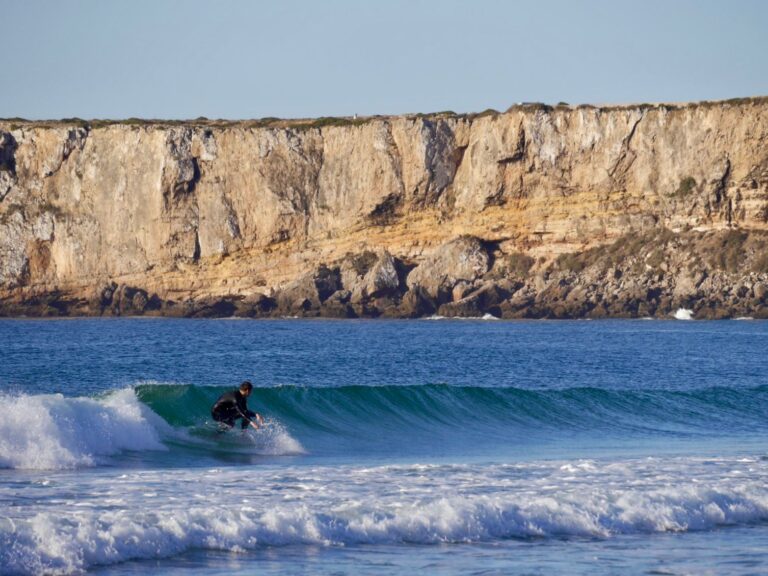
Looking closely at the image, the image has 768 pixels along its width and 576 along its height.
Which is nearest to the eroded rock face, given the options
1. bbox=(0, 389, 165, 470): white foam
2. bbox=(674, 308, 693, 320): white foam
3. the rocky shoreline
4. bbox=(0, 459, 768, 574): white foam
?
the rocky shoreline

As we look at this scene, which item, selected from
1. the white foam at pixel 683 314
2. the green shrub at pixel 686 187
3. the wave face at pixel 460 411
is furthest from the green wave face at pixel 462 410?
the green shrub at pixel 686 187

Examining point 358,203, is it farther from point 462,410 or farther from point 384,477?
point 384,477

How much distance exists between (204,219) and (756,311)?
29571 millimetres

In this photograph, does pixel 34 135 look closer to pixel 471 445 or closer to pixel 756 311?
pixel 756 311

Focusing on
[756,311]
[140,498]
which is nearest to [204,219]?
[756,311]

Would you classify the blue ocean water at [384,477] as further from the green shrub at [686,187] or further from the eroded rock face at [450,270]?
the green shrub at [686,187]

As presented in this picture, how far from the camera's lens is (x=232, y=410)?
49.3 feet

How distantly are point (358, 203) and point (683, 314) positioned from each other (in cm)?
1821

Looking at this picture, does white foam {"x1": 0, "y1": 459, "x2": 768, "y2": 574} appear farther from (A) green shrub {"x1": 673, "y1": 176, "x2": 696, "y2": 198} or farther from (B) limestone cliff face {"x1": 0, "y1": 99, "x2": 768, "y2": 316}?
(A) green shrub {"x1": 673, "y1": 176, "x2": 696, "y2": 198}

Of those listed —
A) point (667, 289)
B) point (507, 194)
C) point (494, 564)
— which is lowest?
point (494, 564)

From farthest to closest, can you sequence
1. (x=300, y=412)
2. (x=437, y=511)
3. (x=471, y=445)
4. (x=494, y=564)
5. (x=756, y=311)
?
1. (x=756, y=311)
2. (x=300, y=412)
3. (x=471, y=445)
4. (x=437, y=511)
5. (x=494, y=564)

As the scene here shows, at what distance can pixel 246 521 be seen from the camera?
387 inches

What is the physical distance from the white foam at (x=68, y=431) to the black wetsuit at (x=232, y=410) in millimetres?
791

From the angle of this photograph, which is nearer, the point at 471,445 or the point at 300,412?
the point at 471,445
